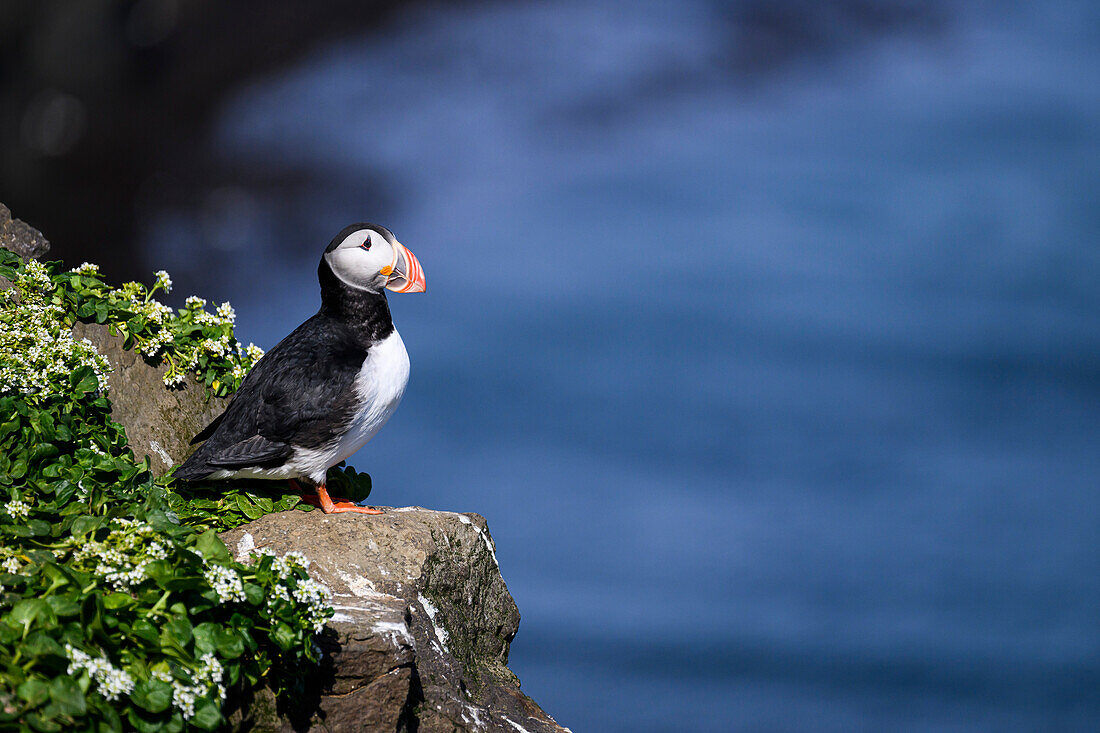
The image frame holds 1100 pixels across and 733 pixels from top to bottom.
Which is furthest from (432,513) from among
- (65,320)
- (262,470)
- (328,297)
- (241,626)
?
(65,320)

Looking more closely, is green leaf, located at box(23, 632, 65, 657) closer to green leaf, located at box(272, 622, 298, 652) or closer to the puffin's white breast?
green leaf, located at box(272, 622, 298, 652)

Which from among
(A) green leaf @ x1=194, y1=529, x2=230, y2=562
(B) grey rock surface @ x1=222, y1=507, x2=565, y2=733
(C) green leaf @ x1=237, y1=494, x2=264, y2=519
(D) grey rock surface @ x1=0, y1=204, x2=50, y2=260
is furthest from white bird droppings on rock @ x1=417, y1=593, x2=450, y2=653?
(D) grey rock surface @ x1=0, y1=204, x2=50, y2=260

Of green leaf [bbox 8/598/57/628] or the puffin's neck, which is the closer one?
green leaf [bbox 8/598/57/628]

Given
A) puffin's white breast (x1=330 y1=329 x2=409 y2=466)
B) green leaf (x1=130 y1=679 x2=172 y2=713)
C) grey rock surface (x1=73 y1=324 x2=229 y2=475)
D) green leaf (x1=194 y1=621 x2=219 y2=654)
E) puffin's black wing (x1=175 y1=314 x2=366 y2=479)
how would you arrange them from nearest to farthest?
green leaf (x1=130 y1=679 x2=172 y2=713)
green leaf (x1=194 y1=621 x2=219 y2=654)
puffin's black wing (x1=175 y1=314 x2=366 y2=479)
puffin's white breast (x1=330 y1=329 x2=409 y2=466)
grey rock surface (x1=73 y1=324 x2=229 y2=475)

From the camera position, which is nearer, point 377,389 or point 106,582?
point 106,582

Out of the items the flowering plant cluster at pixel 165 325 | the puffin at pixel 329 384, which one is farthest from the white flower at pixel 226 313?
the puffin at pixel 329 384

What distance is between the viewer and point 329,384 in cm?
533

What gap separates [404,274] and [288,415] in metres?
1.03

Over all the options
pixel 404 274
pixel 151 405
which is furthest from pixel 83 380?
pixel 404 274

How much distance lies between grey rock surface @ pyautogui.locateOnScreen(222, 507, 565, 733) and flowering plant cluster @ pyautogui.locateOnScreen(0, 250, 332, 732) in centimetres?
21

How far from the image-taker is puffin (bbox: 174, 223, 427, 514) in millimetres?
5297

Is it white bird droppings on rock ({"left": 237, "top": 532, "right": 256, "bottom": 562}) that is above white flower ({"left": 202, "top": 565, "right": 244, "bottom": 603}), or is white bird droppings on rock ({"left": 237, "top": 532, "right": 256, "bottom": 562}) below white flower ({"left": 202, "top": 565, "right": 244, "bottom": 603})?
above

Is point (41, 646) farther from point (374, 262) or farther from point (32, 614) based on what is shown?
point (374, 262)

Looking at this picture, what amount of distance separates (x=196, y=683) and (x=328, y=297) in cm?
267
